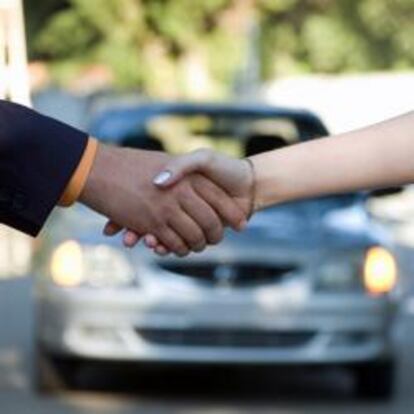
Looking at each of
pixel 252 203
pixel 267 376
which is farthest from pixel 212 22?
pixel 252 203

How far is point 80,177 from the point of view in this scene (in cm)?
328

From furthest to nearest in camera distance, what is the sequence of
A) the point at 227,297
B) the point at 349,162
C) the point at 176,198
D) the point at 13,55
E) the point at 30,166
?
the point at 227,297, the point at 176,198, the point at 13,55, the point at 349,162, the point at 30,166

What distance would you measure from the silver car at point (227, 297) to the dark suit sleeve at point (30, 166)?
6.40 metres

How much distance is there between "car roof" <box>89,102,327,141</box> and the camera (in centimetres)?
1041

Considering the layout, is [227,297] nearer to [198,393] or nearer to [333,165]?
[198,393]

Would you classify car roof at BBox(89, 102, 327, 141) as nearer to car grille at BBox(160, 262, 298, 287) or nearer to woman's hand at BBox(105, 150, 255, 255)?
car grille at BBox(160, 262, 298, 287)

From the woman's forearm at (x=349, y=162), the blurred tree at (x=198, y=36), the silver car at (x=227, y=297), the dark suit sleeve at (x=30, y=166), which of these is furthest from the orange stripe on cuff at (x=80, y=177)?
the blurred tree at (x=198, y=36)

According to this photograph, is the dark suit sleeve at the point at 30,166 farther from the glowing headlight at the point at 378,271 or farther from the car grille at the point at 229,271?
the glowing headlight at the point at 378,271

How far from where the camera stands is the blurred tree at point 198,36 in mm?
37594

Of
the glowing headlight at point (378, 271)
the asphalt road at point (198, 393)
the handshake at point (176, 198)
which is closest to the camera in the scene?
the handshake at point (176, 198)

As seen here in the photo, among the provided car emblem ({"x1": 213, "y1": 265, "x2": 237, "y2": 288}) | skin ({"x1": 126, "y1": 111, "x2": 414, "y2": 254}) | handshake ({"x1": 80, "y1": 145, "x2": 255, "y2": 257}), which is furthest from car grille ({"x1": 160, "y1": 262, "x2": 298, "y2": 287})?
skin ({"x1": 126, "y1": 111, "x2": 414, "y2": 254})

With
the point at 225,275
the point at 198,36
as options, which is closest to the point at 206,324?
the point at 225,275

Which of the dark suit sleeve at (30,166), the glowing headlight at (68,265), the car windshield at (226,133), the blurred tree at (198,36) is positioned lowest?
the dark suit sleeve at (30,166)

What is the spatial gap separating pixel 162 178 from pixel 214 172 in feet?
0.39
